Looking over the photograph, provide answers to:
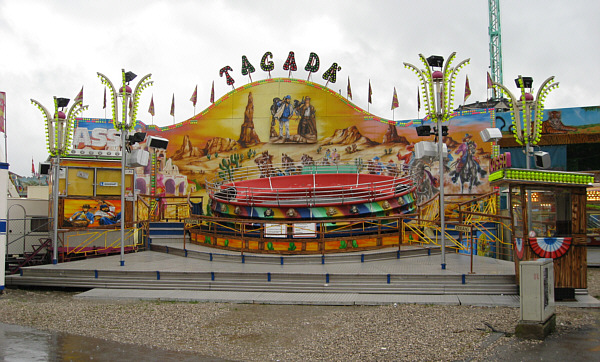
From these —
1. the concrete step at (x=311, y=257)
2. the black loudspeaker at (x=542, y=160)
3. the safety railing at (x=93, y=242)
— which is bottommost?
the concrete step at (x=311, y=257)

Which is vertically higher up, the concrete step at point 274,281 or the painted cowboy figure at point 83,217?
the painted cowboy figure at point 83,217

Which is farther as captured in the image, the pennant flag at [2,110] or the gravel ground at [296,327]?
the pennant flag at [2,110]

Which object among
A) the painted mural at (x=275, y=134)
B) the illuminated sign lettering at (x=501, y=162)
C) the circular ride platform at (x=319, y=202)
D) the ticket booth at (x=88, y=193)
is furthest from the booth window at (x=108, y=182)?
the illuminated sign lettering at (x=501, y=162)

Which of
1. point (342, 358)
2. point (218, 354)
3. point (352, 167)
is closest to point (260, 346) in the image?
point (218, 354)

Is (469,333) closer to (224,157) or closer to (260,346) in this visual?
(260,346)

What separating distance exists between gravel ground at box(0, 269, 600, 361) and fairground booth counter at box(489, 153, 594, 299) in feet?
3.88

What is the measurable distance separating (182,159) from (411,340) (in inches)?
1095

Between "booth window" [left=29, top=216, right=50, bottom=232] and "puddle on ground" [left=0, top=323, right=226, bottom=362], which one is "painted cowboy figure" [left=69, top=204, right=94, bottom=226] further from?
"puddle on ground" [left=0, top=323, right=226, bottom=362]

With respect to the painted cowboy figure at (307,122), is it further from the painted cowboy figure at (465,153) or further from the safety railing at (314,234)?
the safety railing at (314,234)

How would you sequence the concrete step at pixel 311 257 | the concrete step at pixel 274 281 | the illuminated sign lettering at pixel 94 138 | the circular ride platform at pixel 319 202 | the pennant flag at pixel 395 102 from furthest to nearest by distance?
the pennant flag at pixel 395 102, the illuminated sign lettering at pixel 94 138, the circular ride platform at pixel 319 202, the concrete step at pixel 311 257, the concrete step at pixel 274 281

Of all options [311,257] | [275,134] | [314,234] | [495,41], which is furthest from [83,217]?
[495,41]

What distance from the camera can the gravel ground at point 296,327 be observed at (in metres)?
9.69

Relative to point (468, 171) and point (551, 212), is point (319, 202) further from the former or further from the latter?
point (468, 171)

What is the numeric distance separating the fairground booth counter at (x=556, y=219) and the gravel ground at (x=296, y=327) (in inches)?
46.5
